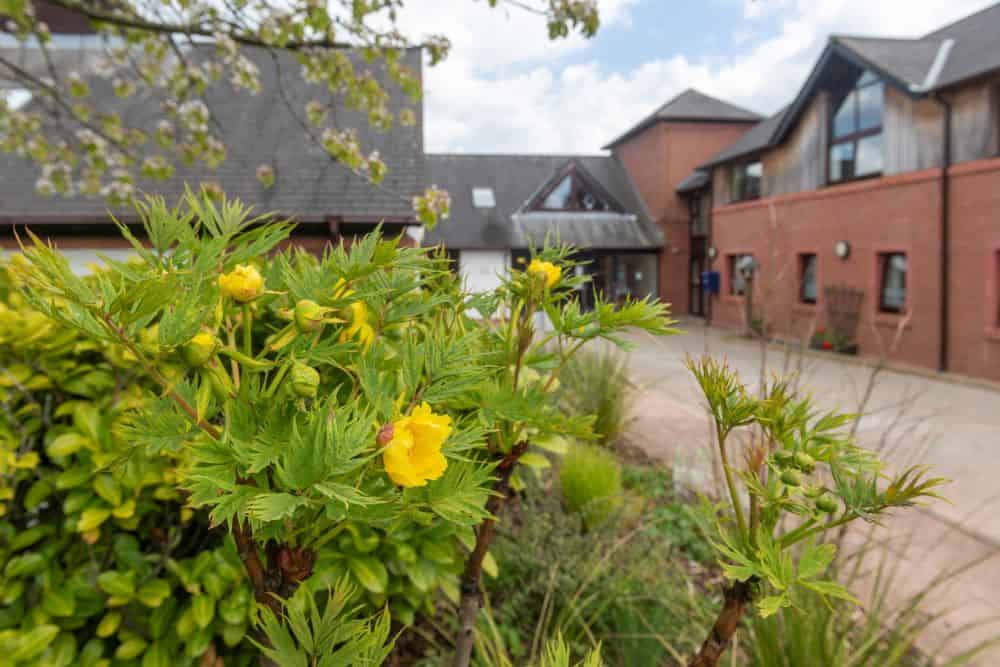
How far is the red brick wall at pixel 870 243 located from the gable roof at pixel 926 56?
1.58 metres

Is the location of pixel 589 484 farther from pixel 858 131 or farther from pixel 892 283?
pixel 858 131

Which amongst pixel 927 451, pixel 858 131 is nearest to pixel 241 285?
pixel 927 451

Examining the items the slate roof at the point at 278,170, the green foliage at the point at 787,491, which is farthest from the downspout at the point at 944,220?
the green foliage at the point at 787,491

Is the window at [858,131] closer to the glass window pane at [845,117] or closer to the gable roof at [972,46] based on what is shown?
the glass window pane at [845,117]

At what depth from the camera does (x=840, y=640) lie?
5.81 ft

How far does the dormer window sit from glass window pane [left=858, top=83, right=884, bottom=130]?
32.9ft

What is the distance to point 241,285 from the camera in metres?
0.79

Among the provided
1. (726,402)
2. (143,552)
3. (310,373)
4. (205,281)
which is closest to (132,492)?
(143,552)

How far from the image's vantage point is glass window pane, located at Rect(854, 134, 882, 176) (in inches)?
502

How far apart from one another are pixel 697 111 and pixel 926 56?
10.5 meters

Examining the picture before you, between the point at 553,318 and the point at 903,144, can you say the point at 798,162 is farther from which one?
the point at 553,318

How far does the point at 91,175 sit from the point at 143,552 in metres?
5.19

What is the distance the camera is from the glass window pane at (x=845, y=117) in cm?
1338

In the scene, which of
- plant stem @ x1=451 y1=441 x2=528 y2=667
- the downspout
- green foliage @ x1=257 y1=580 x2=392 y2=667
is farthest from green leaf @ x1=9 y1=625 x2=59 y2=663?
the downspout
